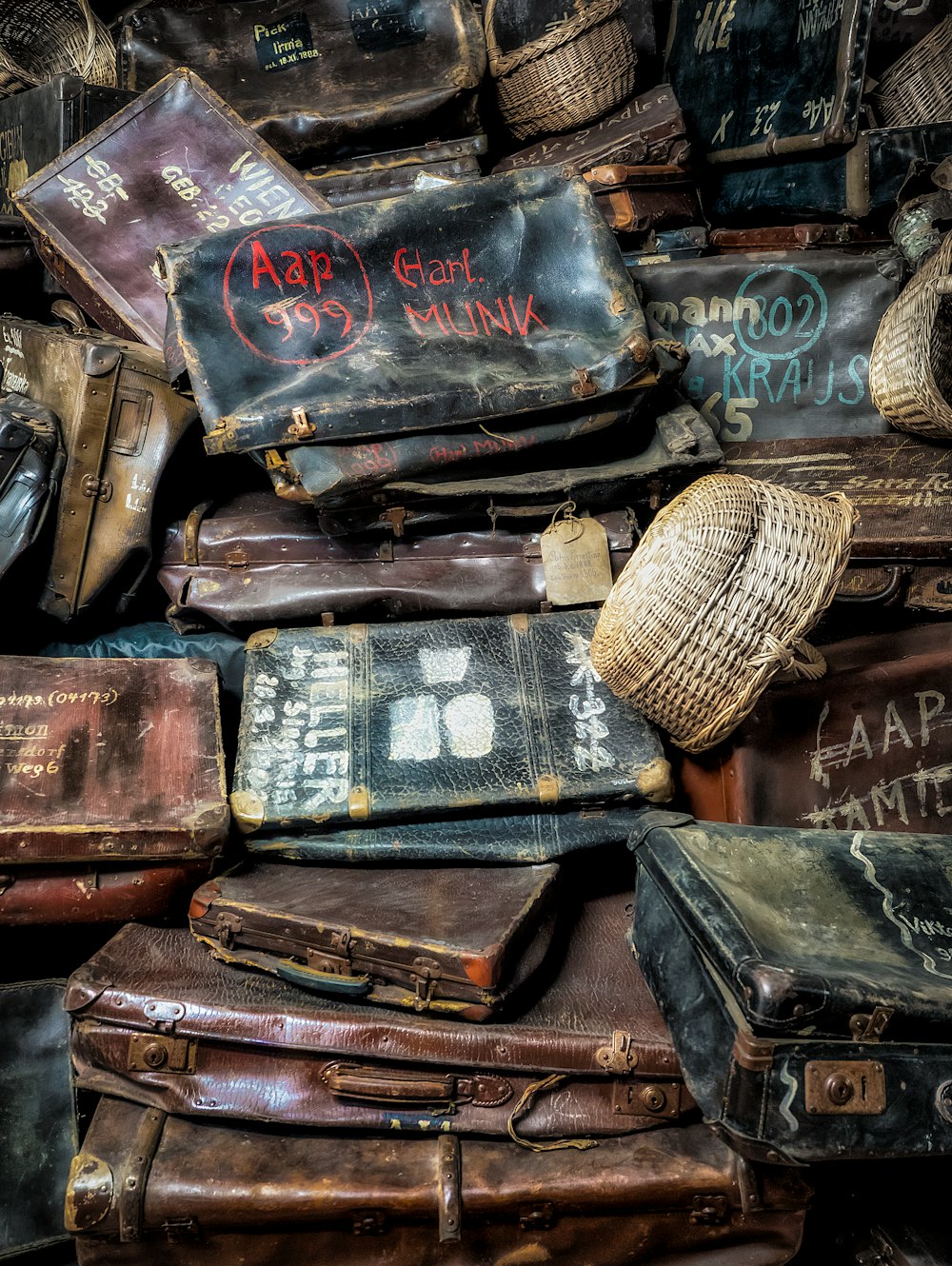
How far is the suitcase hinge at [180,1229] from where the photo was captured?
205 centimetres

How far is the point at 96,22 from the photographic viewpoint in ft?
13.3

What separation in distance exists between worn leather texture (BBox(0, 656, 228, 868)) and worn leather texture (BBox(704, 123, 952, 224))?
2818mm

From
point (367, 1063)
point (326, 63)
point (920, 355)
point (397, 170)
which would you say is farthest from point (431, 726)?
point (326, 63)

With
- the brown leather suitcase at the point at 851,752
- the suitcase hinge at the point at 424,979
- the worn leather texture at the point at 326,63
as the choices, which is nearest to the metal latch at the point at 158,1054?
the suitcase hinge at the point at 424,979

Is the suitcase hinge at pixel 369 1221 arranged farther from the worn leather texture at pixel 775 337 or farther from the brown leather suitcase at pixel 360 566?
the worn leather texture at pixel 775 337

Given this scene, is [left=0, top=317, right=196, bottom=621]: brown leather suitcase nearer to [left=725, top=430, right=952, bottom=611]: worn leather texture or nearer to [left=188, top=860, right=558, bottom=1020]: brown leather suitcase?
[left=188, top=860, right=558, bottom=1020]: brown leather suitcase

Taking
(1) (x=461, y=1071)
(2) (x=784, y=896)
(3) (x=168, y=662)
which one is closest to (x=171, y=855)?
(3) (x=168, y=662)

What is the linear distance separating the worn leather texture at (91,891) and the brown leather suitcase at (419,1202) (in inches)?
18.8

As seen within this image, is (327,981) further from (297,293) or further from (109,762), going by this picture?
(297,293)

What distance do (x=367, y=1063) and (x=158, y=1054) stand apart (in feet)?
1.49

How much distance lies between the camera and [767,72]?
3834 mm

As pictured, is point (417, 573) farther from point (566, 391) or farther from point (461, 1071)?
point (461, 1071)

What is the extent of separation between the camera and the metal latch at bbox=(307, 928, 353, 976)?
7.19ft

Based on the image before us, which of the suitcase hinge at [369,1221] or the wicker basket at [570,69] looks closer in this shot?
the suitcase hinge at [369,1221]
